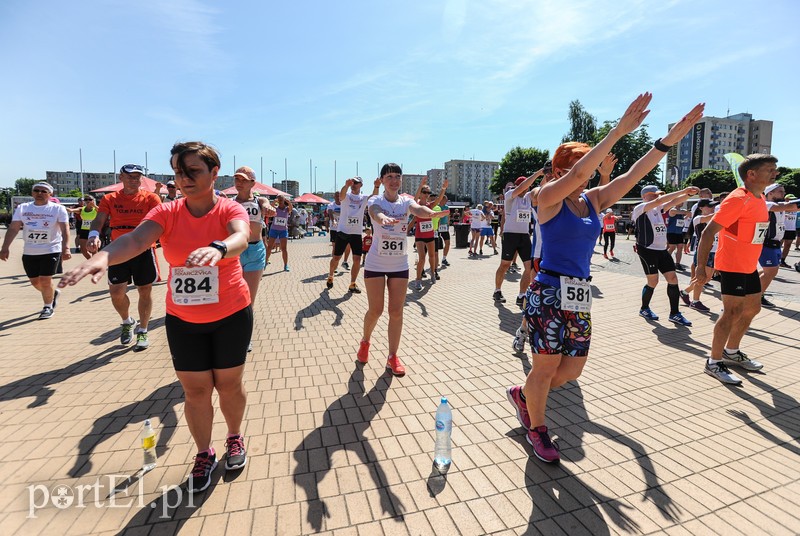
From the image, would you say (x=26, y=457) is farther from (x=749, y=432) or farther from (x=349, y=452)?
(x=749, y=432)

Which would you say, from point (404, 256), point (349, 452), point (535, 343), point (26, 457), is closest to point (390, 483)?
point (349, 452)

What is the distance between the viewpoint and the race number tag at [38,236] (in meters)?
6.20

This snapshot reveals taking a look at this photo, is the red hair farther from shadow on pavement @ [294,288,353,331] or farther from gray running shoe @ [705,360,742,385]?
shadow on pavement @ [294,288,353,331]

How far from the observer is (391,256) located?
165 inches

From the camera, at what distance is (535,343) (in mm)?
2715

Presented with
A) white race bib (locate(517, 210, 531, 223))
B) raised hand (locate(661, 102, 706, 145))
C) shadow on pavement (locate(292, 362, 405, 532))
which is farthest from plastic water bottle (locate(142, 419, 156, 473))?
white race bib (locate(517, 210, 531, 223))

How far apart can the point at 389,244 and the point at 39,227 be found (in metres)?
5.92

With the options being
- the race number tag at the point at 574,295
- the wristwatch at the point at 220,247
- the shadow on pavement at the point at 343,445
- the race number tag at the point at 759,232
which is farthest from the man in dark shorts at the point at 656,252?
the wristwatch at the point at 220,247

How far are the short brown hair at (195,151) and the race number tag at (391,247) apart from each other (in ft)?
6.46

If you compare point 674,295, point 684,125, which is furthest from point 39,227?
point 674,295

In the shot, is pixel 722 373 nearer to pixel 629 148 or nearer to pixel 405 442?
pixel 405 442

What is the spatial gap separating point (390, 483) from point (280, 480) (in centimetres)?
71

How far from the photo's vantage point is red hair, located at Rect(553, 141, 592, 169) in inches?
105

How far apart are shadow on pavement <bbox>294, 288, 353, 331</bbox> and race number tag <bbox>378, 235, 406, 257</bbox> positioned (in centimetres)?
246
